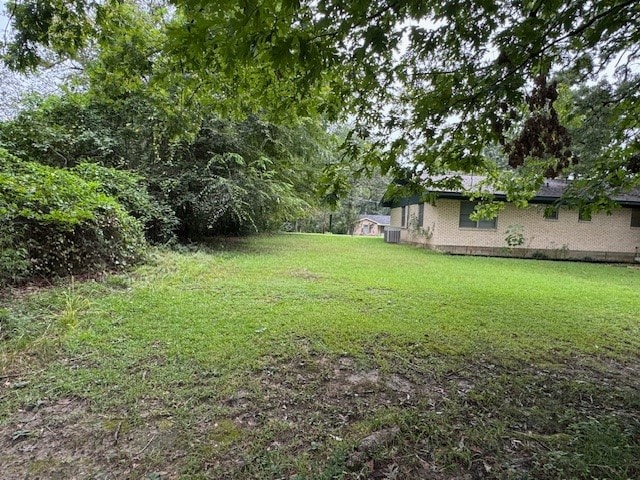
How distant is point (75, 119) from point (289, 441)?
10183 millimetres

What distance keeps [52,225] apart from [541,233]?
15.2m

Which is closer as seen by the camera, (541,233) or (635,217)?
(541,233)

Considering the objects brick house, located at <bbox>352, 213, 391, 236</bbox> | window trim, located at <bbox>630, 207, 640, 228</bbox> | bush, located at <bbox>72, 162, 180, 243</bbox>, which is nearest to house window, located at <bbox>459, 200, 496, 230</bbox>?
window trim, located at <bbox>630, 207, 640, 228</bbox>

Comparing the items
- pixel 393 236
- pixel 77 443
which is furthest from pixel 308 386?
pixel 393 236

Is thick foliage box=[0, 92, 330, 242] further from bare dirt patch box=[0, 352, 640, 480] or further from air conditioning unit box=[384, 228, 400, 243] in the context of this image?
air conditioning unit box=[384, 228, 400, 243]

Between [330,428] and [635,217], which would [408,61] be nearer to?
[330,428]

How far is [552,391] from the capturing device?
3066 millimetres

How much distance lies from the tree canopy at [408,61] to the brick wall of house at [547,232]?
10.2 m

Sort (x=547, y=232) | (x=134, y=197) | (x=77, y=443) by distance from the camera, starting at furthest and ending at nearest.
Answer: (x=547, y=232)
(x=134, y=197)
(x=77, y=443)

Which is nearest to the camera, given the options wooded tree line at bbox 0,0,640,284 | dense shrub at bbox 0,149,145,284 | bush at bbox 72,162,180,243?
wooded tree line at bbox 0,0,640,284

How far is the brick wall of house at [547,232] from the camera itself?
13.9 m

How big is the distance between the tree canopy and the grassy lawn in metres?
1.92

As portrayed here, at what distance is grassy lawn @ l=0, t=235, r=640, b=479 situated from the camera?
7.06ft

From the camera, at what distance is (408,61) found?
131 inches
